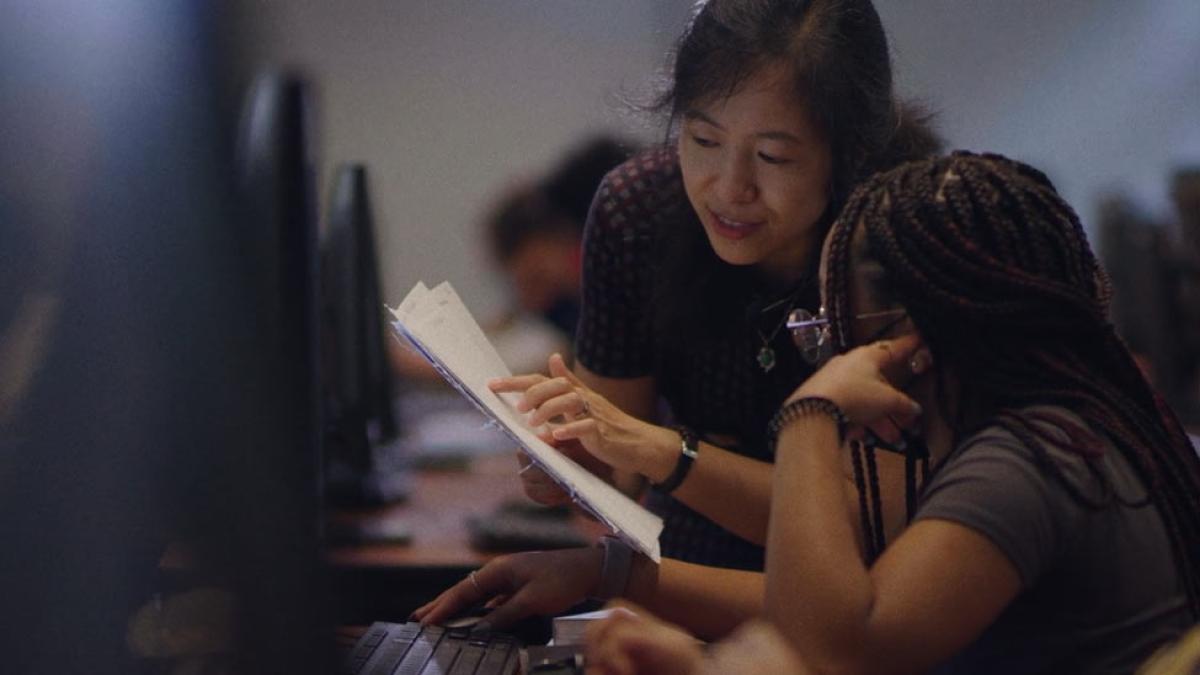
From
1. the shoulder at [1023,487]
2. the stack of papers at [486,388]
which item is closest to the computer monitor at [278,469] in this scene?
the shoulder at [1023,487]

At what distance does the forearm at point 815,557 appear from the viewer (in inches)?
37.3

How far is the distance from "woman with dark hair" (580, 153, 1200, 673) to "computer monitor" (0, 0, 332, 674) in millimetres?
414

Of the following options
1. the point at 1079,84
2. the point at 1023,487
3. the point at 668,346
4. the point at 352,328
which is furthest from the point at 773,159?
the point at 1079,84

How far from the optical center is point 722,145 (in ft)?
4.57

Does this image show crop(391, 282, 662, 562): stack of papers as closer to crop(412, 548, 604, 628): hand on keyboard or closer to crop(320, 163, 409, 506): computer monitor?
crop(412, 548, 604, 628): hand on keyboard

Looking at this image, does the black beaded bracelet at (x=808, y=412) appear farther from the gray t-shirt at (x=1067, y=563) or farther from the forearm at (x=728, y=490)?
the forearm at (x=728, y=490)

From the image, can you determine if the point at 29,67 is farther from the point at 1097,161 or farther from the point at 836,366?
the point at 1097,161

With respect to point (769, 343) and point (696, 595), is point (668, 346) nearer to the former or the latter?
point (769, 343)

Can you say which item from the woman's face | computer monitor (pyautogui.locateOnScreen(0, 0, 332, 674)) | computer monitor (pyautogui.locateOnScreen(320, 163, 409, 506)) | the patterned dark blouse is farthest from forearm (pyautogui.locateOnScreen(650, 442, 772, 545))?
computer monitor (pyautogui.locateOnScreen(0, 0, 332, 674))

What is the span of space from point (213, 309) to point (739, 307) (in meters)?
1.15

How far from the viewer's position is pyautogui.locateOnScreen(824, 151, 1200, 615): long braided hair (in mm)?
1005

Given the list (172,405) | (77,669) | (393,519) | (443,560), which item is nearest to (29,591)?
(77,669)

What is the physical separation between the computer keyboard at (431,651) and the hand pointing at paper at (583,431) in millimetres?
231

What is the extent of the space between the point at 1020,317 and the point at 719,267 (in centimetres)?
58
